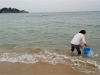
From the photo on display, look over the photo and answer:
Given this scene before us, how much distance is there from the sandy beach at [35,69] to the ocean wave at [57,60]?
37 cm

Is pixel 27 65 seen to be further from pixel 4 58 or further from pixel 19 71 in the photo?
pixel 4 58

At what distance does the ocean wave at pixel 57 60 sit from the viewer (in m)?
5.58

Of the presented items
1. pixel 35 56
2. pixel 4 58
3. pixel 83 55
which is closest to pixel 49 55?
pixel 35 56

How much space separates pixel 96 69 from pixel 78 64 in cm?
85

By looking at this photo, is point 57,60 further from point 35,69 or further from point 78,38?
point 78,38

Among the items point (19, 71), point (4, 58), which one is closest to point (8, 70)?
point (19, 71)

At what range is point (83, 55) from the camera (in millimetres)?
7023

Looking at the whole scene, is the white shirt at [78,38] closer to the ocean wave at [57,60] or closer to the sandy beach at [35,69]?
the ocean wave at [57,60]

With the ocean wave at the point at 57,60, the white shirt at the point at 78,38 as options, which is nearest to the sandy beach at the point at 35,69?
the ocean wave at the point at 57,60

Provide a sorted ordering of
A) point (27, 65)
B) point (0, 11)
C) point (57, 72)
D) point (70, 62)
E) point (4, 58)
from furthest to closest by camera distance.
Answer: point (0, 11), point (4, 58), point (70, 62), point (27, 65), point (57, 72)

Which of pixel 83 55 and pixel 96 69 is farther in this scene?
pixel 83 55

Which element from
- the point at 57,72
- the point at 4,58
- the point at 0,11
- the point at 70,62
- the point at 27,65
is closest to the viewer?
the point at 57,72

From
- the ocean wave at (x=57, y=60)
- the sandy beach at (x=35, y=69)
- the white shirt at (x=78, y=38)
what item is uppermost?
the white shirt at (x=78, y=38)

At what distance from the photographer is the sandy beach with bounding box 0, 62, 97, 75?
5047 mm
